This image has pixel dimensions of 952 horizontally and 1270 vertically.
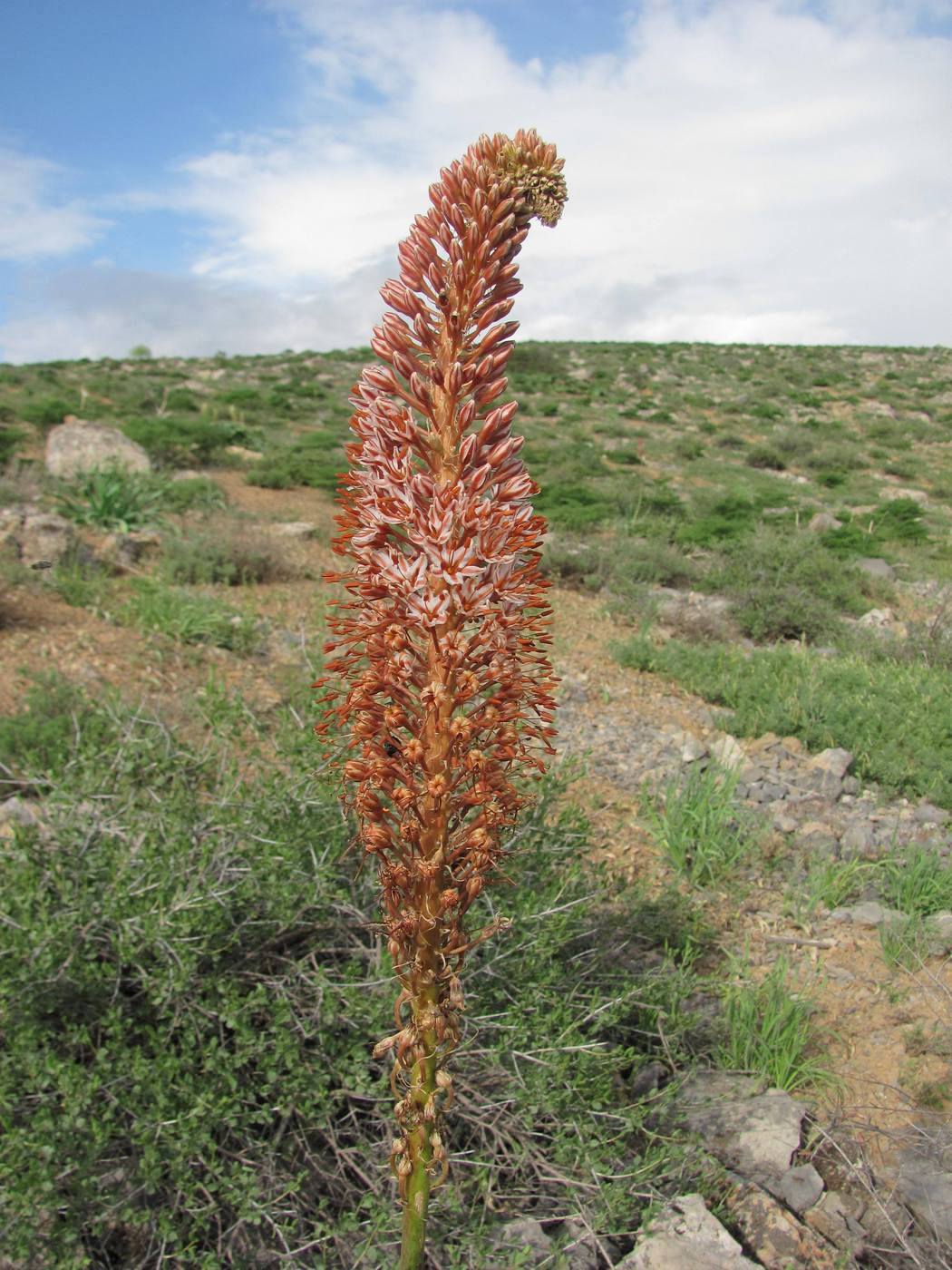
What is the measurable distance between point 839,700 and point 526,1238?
16.5 ft

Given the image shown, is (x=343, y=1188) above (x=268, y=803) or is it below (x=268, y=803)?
below

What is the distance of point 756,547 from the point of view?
10.7m

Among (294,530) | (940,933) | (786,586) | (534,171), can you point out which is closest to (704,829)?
(940,933)

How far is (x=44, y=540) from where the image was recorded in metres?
8.30

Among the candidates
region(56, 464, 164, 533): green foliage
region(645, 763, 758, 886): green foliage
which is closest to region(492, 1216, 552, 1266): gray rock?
region(645, 763, 758, 886): green foliage

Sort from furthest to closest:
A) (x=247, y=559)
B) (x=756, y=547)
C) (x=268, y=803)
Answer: (x=756, y=547) < (x=247, y=559) < (x=268, y=803)

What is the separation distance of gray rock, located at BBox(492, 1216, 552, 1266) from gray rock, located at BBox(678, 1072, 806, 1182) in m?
0.70

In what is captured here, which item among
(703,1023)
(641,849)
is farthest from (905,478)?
(703,1023)

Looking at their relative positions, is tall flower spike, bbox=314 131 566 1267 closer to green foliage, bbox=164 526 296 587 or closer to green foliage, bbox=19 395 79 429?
green foliage, bbox=164 526 296 587

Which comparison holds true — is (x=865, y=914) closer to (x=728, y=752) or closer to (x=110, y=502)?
(x=728, y=752)

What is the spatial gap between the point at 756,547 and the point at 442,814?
32.2 feet

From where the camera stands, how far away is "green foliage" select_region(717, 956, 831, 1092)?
3.35 meters

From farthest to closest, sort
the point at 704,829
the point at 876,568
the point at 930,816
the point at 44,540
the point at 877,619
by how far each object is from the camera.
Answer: the point at 876,568 < the point at 877,619 < the point at 44,540 < the point at 930,816 < the point at 704,829

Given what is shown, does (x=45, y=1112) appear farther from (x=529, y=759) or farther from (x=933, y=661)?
(x=933, y=661)
